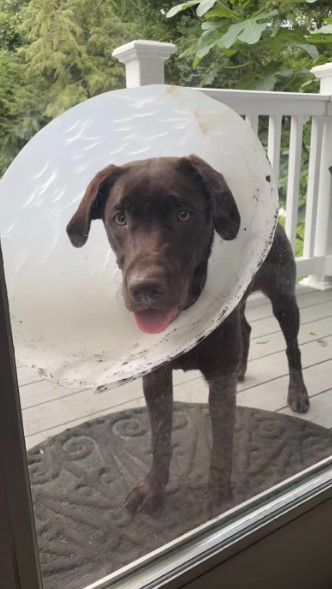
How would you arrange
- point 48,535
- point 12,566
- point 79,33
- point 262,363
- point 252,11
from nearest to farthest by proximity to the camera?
1. point 12,566
2. point 79,33
3. point 48,535
4. point 252,11
5. point 262,363

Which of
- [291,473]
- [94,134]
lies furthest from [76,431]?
[94,134]

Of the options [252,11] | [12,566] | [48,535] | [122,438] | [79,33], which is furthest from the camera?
[122,438]

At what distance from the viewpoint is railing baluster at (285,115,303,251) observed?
1251mm

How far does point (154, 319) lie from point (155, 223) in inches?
5.1

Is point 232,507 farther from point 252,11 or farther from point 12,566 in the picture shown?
point 252,11

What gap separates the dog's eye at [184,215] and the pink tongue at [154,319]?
0.12m

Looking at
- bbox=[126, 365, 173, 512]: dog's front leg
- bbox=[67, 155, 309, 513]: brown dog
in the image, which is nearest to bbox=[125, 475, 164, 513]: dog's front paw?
bbox=[126, 365, 173, 512]: dog's front leg

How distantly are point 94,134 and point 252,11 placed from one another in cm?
37

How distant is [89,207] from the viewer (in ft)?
2.26

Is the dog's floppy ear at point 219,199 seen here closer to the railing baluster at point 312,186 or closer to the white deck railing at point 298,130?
the white deck railing at point 298,130

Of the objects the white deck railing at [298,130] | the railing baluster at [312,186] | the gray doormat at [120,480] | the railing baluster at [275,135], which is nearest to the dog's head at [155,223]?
the white deck railing at [298,130]

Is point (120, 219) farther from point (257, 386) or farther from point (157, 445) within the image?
point (257, 386)

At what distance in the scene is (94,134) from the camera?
2.26 feet

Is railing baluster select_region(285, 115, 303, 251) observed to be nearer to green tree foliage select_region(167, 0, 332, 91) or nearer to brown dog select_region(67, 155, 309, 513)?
green tree foliage select_region(167, 0, 332, 91)
